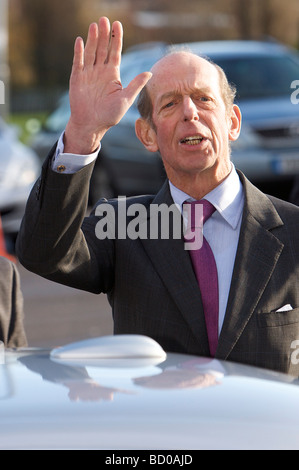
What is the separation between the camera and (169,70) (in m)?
2.74

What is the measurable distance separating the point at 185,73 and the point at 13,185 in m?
7.57

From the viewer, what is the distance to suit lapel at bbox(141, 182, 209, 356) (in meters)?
2.60

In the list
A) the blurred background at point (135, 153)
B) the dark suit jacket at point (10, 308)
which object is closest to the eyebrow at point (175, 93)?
the blurred background at point (135, 153)

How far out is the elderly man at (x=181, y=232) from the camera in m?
2.47

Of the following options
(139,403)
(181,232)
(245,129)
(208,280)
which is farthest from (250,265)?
(245,129)

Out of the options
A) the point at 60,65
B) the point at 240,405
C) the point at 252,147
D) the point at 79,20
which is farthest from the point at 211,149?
the point at 79,20

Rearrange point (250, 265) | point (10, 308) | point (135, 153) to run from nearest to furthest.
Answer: point (250, 265)
point (10, 308)
point (135, 153)

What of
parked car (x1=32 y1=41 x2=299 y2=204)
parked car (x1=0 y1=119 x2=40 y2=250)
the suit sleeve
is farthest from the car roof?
the suit sleeve

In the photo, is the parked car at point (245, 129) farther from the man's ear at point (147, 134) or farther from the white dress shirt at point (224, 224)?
the white dress shirt at point (224, 224)

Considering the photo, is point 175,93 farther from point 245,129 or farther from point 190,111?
point 245,129

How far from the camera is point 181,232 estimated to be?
273cm

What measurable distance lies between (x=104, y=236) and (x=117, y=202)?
12 centimetres

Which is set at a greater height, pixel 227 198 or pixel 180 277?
pixel 227 198

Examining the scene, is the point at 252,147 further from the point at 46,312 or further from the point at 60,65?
the point at 60,65
